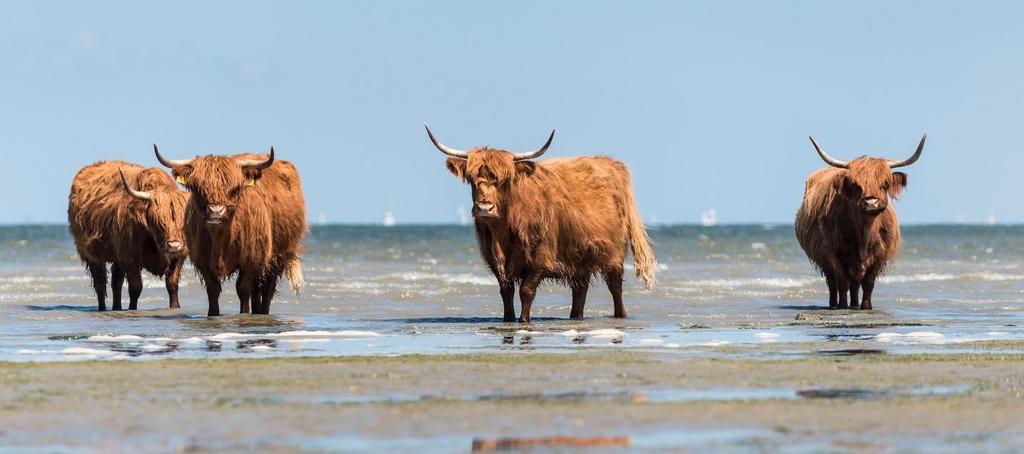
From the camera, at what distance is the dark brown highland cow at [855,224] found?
16.1 meters

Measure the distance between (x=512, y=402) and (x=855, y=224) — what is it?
1004 centimetres

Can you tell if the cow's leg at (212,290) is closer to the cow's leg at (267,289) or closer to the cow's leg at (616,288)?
the cow's leg at (267,289)

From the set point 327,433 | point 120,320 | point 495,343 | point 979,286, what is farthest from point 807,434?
point 979,286

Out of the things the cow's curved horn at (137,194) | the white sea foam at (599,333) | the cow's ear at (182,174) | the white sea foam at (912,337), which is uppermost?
the cow's ear at (182,174)

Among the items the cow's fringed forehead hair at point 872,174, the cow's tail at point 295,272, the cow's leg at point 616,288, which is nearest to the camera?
the cow's leg at point 616,288

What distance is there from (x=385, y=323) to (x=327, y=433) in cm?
804

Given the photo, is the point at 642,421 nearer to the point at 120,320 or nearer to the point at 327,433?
the point at 327,433

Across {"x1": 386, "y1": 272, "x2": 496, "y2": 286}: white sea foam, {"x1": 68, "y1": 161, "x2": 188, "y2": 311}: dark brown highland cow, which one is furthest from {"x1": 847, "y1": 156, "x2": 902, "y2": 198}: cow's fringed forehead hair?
{"x1": 386, "y1": 272, "x2": 496, "y2": 286}: white sea foam

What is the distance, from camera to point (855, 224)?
16.5 m

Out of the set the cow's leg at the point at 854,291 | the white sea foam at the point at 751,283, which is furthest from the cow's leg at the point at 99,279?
the white sea foam at the point at 751,283

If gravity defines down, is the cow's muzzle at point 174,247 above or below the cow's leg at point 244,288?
above

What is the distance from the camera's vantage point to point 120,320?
14461 mm

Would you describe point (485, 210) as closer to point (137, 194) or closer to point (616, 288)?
point (616, 288)

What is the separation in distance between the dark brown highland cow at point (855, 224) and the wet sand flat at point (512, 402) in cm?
674
